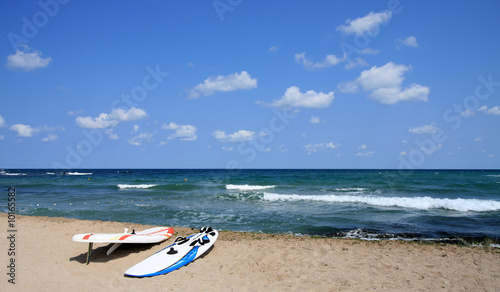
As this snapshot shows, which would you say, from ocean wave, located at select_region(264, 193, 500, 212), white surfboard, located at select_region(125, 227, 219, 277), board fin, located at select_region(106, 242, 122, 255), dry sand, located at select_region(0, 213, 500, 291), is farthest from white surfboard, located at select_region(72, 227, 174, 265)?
ocean wave, located at select_region(264, 193, 500, 212)

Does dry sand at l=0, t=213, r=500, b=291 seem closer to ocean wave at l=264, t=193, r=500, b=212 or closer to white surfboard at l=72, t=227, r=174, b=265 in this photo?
white surfboard at l=72, t=227, r=174, b=265

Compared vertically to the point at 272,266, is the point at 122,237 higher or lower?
Result: higher

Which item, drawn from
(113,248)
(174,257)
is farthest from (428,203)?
(113,248)

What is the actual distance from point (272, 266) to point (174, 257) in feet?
7.35

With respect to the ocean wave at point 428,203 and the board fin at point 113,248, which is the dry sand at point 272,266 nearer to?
the board fin at point 113,248

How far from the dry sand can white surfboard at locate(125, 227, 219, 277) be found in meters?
0.17

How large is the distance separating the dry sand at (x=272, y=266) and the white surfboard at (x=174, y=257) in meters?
0.17

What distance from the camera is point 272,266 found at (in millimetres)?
6961

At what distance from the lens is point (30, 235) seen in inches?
380

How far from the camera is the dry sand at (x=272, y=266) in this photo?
587cm

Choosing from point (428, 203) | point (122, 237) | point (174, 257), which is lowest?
point (428, 203)

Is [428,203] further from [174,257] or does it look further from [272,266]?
[174,257]

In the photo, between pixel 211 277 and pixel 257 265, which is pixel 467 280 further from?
pixel 211 277

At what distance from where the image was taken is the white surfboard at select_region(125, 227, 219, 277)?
6512 mm
